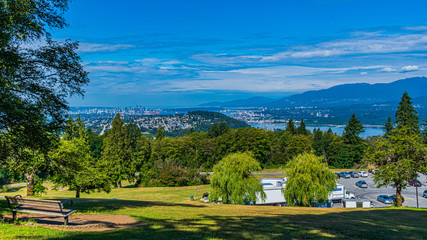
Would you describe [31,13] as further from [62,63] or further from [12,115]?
[12,115]

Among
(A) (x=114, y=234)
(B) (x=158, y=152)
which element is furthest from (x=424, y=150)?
(B) (x=158, y=152)


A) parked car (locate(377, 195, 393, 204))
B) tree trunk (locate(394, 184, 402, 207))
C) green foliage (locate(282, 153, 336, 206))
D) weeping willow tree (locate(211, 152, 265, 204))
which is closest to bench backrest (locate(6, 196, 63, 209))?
weeping willow tree (locate(211, 152, 265, 204))

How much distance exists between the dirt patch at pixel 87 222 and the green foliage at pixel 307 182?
18547 mm

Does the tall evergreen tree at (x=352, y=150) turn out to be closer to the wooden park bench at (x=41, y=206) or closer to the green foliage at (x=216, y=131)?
the green foliage at (x=216, y=131)

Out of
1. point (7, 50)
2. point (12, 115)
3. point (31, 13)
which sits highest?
point (31, 13)

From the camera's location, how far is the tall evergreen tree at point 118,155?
55.8 m

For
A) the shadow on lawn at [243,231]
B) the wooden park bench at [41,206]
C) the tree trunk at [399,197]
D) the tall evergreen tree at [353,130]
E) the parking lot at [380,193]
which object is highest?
the tall evergreen tree at [353,130]

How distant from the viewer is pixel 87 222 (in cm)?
1023

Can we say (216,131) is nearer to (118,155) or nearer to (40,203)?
(118,155)

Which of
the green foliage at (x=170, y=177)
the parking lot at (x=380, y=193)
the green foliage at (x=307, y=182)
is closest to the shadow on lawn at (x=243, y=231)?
the green foliage at (x=307, y=182)

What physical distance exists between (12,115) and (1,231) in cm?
355

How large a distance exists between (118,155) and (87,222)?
48.4 meters

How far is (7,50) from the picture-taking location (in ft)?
32.9

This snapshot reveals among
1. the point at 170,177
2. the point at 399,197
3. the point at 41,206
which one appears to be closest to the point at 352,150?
the point at 170,177
